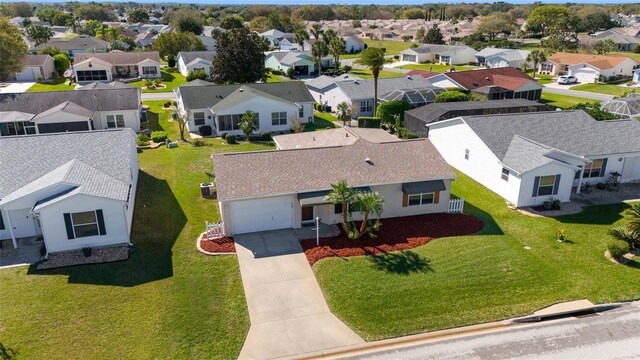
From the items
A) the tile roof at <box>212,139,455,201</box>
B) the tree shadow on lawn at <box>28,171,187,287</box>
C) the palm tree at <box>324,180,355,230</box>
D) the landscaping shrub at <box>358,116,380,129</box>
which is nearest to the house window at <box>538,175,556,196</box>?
the tile roof at <box>212,139,455,201</box>

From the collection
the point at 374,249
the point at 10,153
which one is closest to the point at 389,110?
the point at 374,249

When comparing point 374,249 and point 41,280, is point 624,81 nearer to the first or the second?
point 374,249

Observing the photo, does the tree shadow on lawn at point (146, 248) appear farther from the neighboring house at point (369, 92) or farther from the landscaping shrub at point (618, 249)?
the neighboring house at point (369, 92)

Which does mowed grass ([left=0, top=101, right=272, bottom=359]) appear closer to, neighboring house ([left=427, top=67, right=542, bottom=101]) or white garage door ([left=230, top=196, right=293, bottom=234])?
white garage door ([left=230, top=196, right=293, bottom=234])

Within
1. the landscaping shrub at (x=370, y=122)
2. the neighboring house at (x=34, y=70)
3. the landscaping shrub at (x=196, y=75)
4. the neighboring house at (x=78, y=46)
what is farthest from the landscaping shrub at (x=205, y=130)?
the neighboring house at (x=78, y=46)

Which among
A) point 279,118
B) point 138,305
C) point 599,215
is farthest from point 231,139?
point 599,215

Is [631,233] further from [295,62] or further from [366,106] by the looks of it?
[295,62]
